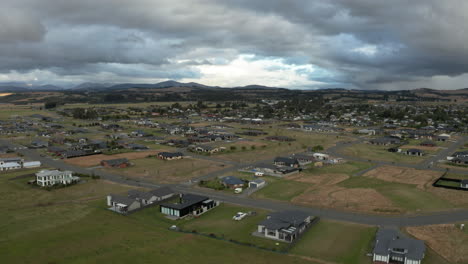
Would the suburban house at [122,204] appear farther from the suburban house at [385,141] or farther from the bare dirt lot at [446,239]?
the suburban house at [385,141]

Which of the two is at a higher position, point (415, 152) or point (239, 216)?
point (415, 152)

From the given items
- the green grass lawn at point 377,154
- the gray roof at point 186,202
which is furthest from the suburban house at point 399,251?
the green grass lawn at point 377,154

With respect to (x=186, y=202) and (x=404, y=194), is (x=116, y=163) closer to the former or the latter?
(x=186, y=202)

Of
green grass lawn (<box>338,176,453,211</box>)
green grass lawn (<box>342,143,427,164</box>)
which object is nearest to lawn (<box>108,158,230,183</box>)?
green grass lawn (<box>338,176,453,211</box>)

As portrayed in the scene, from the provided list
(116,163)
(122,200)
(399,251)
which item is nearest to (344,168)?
(399,251)

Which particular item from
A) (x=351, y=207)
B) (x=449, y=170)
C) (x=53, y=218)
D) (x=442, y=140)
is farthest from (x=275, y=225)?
(x=442, y=140)

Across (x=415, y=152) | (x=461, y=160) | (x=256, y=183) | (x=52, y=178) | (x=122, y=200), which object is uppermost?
(x=461, y=160)

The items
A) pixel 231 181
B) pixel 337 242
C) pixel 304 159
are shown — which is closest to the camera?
pixel 337 242
